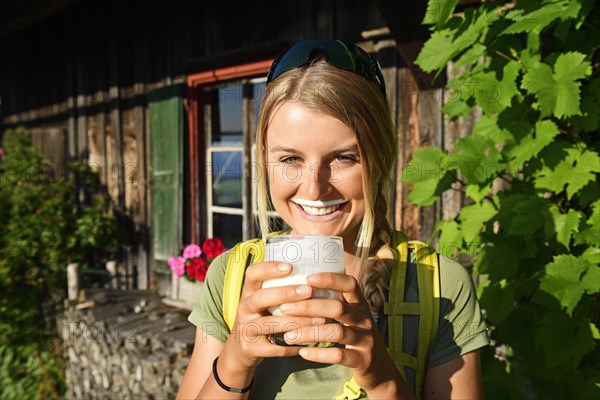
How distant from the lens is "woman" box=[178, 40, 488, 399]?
1.07m

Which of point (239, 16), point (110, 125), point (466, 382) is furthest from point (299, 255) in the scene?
point (110, 125)

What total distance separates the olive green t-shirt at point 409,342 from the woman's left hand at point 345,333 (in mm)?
168

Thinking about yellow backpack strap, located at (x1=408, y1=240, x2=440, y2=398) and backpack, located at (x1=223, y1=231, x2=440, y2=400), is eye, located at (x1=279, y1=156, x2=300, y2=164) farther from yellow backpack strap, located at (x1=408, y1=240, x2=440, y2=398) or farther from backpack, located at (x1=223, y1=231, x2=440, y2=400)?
yellow backpack strap, located at (x1=408, y1=240, x2=440, y2=398)

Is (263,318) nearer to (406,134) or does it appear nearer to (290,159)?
(290,159)

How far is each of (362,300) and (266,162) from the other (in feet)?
1.46

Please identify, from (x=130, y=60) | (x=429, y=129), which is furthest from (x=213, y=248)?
(x=130, y=60)

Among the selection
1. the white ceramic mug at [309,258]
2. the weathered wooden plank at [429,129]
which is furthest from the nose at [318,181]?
the weathered wooden plank at [429,129]

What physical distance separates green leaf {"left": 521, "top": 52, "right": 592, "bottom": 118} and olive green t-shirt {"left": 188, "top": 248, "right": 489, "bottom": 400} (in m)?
0.70

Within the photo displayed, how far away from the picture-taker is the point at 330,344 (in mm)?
1005

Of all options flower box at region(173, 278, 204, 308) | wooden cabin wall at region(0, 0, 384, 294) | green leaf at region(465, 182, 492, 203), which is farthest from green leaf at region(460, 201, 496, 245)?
flower box at region(173, 278, 204, 308)

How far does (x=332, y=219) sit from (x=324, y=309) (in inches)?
12.4

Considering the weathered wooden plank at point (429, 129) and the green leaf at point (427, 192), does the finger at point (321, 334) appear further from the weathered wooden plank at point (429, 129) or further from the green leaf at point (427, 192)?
the weathered wooden plank at point (429, 129)

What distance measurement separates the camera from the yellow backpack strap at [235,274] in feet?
3.84

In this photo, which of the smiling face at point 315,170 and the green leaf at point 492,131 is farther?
the green leaf at point 492,131
